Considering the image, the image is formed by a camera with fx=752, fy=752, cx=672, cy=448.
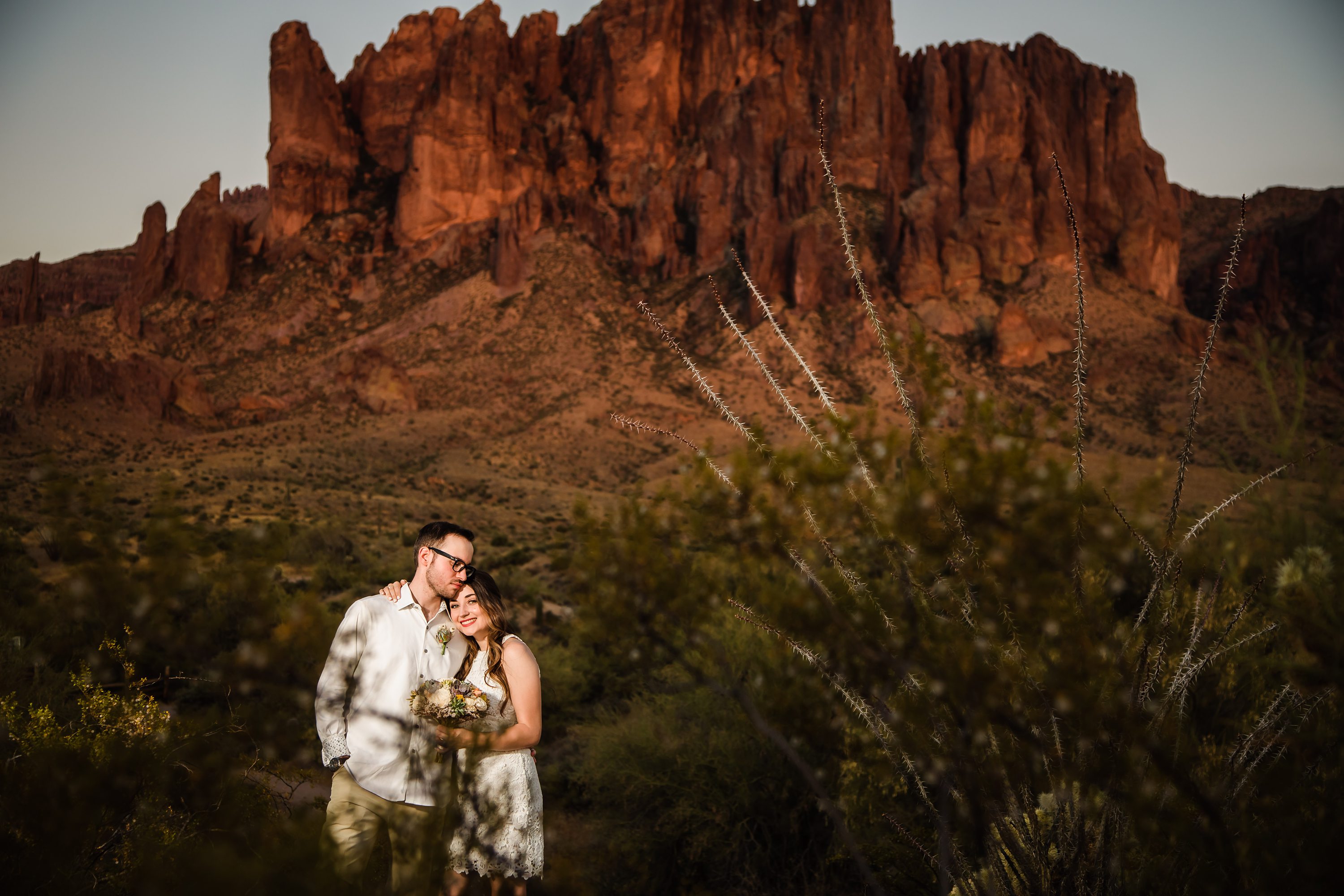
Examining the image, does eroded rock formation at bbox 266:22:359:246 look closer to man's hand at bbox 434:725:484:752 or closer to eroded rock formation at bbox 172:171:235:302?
eroded rock formation at bbox 172:171:235:302

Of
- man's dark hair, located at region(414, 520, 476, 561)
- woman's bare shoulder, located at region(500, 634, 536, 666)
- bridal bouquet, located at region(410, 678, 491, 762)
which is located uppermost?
man's dark hair, located at region(414, 520, 476, 561)

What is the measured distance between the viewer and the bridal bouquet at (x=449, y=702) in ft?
9.47

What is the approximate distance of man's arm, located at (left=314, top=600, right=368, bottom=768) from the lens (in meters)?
2.86

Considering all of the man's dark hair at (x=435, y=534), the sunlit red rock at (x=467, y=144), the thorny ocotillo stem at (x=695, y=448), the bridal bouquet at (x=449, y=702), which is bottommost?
the bridal bouquet at (x=449, y=702)

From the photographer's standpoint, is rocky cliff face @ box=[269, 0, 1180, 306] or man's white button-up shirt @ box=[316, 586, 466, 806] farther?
rocky cliff face @ box=[269, 0, 1180, 306]

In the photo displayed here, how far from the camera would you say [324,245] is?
74.4 m

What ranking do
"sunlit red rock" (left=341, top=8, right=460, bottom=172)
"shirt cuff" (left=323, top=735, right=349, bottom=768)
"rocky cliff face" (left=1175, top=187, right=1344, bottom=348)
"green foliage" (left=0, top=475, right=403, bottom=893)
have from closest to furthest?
"green foliage" (left=0, top=475, right=403, bottom=893)
"shirt cuff" (left=323, top=735, right=349, bottom=768)
"rocky cliff face" (left=1175, top=187, right=1344, bottom=348)
"sunlit red rock" (left=341, top=8, right=460, bottom=172)

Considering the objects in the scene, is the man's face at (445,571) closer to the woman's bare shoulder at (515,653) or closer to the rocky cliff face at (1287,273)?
the woman's bare shoulder at (515,653)

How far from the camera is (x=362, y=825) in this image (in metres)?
2.97

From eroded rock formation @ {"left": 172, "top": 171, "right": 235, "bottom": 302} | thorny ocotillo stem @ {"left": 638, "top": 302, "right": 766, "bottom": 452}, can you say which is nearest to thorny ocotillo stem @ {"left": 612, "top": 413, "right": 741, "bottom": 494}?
thorny ocotillo stem @ {"left": 638, "top": 302, "right": 766, "bottom": 452}

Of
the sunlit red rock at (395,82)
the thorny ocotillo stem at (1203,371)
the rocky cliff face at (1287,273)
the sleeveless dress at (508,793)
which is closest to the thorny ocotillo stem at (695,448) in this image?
the sleeveless dress at (508,793)

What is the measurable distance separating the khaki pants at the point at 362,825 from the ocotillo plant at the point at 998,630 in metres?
1.18

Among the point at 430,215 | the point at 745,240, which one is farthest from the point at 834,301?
the point at 430,215

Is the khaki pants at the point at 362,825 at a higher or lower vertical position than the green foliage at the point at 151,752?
lower
